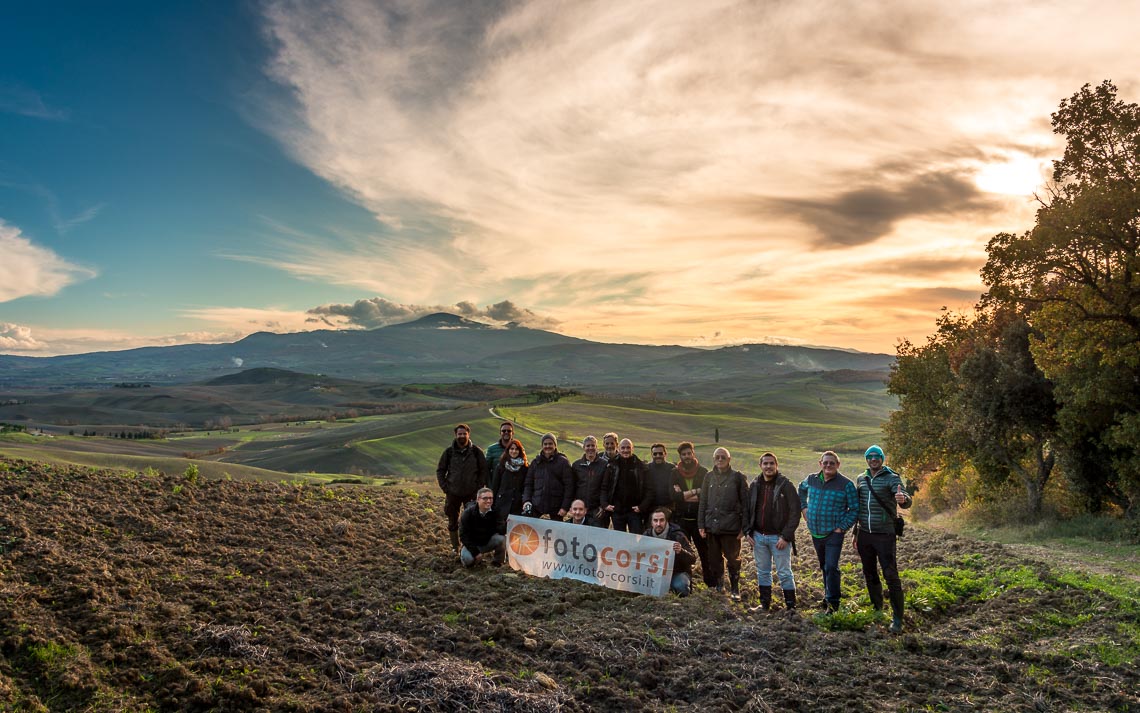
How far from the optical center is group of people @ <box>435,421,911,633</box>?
29.0 feet

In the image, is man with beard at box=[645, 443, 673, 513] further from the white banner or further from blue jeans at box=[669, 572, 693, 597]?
blue jeans at box=[669, 572, 693, 597]

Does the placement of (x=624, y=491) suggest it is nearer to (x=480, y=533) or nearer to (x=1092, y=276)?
(x=480, y=533)

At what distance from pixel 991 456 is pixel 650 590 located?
16.3m

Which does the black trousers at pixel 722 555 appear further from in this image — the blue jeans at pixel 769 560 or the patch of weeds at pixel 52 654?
the patch of weeds at pixel 52 654

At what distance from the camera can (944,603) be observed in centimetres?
977

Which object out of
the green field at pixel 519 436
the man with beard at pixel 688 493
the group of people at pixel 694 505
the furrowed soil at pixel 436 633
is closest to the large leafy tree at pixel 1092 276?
the furrowed soil at pixel 436 633

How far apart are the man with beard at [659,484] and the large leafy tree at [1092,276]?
1202 cm

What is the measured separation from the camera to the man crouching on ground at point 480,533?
10.9 m

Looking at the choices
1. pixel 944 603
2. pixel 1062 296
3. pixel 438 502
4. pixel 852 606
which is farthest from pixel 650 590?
pixel 1062 296

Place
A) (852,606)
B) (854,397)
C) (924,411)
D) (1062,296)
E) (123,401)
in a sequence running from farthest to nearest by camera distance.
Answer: (123,401) → (854,397) → (924,411) → (1062,296) → (852,606)

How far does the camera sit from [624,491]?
1117 centimetres

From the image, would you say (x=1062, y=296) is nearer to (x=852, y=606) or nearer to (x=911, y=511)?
(x=852, y=606)

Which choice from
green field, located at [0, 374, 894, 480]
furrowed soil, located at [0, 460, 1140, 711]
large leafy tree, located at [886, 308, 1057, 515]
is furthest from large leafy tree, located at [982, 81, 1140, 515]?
green field, located at [0, 374, 894, 480]

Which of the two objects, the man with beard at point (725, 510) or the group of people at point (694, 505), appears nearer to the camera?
the group of people at point (694, 505)
